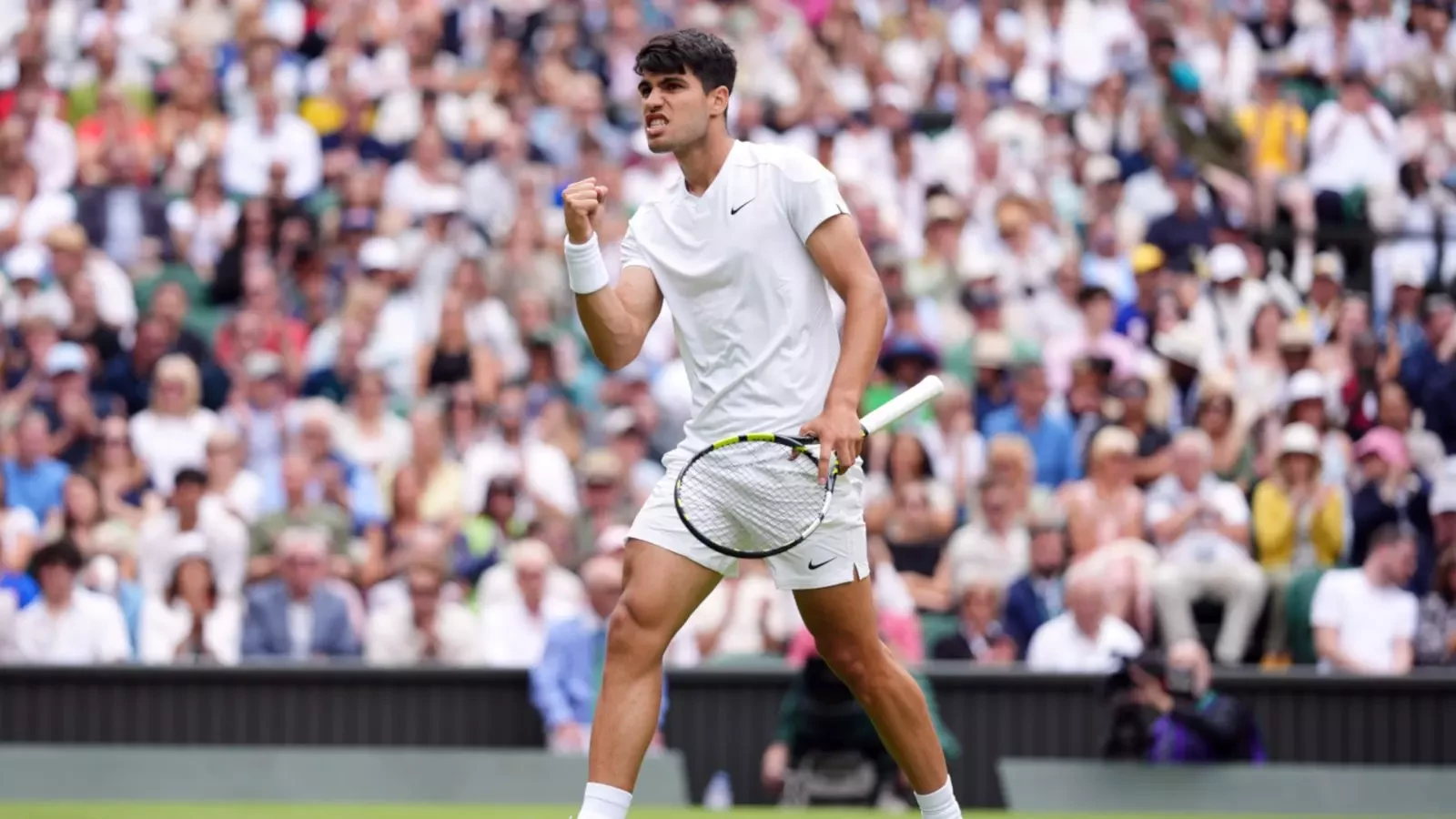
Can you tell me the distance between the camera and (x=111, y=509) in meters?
12.1

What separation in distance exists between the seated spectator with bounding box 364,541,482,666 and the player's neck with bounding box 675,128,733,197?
18.1 feet

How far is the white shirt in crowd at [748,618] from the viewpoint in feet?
35.8

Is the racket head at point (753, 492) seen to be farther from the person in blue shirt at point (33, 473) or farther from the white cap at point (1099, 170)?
the white cap at point (1099, 170)

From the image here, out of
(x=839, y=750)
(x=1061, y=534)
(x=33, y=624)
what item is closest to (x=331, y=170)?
(x=33, y=624)

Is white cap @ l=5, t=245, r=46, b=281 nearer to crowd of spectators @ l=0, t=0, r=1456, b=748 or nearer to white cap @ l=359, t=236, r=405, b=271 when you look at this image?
crowd of spectators @ l=0, t=0, r=1456, b=748

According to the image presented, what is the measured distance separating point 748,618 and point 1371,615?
283 cm

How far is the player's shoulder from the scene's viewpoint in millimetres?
5688

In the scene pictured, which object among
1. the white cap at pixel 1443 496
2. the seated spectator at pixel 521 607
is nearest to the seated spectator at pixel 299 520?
the seated spectator at pixel 521 607

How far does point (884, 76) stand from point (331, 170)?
3773 mm

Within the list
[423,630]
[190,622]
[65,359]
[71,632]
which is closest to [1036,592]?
[423,630]

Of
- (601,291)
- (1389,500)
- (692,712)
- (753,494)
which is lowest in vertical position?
(692,712)

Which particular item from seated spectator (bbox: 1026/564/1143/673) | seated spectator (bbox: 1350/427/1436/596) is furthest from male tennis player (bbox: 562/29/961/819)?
seated spectator (bbox: 1350/427/1436/596)

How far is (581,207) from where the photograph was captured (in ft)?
18.1

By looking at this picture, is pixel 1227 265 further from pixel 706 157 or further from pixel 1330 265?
pixel 706 157
